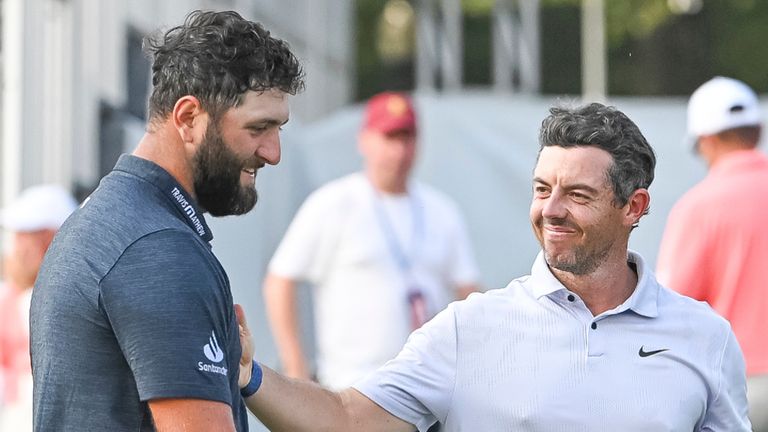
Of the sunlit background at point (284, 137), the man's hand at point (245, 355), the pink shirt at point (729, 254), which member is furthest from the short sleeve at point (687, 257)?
the man's hand at point (245, 355)

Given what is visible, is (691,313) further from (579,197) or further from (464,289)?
(464,289)

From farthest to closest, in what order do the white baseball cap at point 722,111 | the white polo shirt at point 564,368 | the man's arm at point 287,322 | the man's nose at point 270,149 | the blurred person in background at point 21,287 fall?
the man's arm at point 287,322 → the white baseball cap at point 722,111 → the blurred person in background at point 21,287 → the white polo shirt at point 564,368 → the man's nose at point 270,149

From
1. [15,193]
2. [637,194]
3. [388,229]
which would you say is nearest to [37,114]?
[15,193]

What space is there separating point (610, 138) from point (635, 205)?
0.19 m

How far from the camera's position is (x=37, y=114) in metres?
7.51

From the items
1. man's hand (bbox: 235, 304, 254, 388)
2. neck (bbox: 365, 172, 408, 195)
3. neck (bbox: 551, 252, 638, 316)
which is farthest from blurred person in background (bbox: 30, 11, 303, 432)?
neck (bbox: 365, 172, 408, 195)

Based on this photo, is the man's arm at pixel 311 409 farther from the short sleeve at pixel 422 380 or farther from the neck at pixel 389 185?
the neck at pixel 389 185

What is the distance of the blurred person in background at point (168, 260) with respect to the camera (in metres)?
2.73

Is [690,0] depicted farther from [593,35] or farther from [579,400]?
[579,400]

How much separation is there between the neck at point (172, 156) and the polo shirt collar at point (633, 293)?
1.00 meters

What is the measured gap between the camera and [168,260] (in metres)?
2.75

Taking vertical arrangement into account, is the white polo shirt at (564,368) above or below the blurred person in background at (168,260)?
below

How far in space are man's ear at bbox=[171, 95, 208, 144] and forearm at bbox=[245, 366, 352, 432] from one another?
754 millimetres

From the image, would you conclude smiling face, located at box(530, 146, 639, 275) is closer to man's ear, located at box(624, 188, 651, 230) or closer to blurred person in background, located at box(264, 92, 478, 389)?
man's ear, located at box(624, 188, 651, 230)
